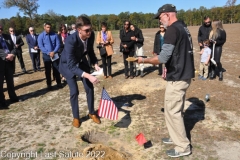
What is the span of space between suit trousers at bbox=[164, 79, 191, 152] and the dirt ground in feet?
0.90

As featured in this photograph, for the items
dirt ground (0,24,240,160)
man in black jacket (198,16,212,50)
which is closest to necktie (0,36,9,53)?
dirt ground (0,24,240,160)

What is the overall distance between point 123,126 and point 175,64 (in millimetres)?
1951

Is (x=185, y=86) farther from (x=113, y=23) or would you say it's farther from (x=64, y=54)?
(x=113, y=23)

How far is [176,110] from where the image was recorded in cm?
338

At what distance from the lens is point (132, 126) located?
15.0 feet

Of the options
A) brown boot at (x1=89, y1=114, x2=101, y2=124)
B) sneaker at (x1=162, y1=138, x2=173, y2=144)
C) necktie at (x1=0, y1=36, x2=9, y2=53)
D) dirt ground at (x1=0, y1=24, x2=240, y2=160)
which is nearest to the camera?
dirt ground at (x1=0, y1=24, x2=240, y2=160)

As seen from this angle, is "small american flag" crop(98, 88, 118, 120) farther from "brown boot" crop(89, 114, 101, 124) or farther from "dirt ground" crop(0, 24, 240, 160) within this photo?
"brown boot" crop(89, 114, 101, 124)

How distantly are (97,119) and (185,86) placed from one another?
7.10 ft

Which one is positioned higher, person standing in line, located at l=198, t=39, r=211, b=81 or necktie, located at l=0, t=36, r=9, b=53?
necktie, located at l=0, t=36, r=9, b=53

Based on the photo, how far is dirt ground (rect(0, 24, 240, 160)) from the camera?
12.1 ft

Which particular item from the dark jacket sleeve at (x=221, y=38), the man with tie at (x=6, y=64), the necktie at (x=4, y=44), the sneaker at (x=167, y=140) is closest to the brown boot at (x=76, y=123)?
the sneaker at (x=167, y=140)

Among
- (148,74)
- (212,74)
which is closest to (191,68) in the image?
(212,74)

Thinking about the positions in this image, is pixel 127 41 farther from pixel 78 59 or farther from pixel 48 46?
pixel 78 59

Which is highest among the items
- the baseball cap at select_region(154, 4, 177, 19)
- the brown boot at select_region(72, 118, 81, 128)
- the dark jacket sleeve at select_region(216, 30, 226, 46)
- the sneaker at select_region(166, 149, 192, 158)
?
the baseball cap at select_region(154, 4, 177, 19)
